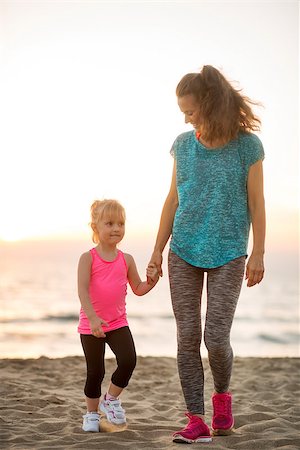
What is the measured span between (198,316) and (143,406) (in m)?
1.86

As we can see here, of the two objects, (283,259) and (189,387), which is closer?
(189,387)

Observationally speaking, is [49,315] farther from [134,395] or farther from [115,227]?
[115,227]

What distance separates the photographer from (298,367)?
8.07 meters

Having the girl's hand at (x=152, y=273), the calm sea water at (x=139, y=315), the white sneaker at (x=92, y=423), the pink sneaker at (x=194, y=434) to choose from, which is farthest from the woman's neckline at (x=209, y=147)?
the calm sea water at (x=139, y=315)

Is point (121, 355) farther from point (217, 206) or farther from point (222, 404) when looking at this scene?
point (217, 206)

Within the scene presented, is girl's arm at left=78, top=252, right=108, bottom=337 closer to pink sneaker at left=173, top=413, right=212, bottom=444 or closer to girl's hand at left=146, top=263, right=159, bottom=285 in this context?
girl's hand at left=146, top=263, right=159, bottom=285

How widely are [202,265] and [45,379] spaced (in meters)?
3.35

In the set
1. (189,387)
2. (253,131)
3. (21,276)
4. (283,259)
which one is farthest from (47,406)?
(283,259)

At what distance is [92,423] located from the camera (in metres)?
4.73

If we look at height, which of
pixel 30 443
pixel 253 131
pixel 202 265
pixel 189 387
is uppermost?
pixel 253 131

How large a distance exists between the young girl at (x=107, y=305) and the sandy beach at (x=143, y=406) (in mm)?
255

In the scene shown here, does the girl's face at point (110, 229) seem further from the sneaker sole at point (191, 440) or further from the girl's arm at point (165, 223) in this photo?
the sneaker sole at point (191, 440)

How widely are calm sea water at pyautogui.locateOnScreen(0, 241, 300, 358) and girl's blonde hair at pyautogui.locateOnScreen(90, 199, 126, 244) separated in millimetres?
6136

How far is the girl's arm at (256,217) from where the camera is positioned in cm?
427
